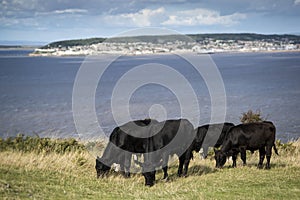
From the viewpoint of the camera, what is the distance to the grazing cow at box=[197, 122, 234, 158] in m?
15.9

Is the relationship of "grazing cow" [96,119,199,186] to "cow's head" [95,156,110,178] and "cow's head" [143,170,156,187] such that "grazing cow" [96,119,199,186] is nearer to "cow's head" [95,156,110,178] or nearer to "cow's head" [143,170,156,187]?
"cow's head" [95,156,110,178]

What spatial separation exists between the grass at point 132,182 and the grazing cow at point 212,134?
1.63 meters

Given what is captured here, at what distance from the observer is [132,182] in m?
11.7

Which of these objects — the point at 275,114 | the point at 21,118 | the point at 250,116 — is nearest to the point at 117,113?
the point at 21,118

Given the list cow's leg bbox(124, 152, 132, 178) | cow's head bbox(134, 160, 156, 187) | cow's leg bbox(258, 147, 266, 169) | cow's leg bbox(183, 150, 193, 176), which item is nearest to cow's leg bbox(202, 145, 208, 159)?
cow's leg bbox(258, 147, 266, 169)

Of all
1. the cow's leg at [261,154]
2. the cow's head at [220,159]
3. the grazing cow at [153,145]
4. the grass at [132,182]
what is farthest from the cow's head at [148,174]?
the cow's leg at [261,154]

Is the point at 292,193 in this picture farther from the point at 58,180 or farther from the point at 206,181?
the point at 58,180

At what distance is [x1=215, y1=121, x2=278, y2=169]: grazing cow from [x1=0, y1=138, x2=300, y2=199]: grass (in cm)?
55

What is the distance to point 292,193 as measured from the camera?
977 cm

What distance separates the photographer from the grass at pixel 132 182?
31.3ft

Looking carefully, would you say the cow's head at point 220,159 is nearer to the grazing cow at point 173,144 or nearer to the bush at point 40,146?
the grazing cow at point 173,144

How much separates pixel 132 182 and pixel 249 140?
14.6 ft

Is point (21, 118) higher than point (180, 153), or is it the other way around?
point (180, 153)

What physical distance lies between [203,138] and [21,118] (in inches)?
1364
